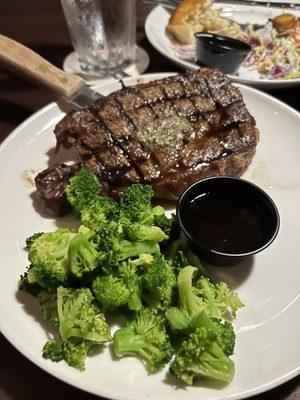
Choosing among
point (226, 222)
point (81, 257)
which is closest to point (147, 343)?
point (81, 257)

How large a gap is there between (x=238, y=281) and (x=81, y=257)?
941mm

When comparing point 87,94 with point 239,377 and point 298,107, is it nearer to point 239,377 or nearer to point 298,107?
point 298,107

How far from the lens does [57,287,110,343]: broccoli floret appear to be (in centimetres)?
203

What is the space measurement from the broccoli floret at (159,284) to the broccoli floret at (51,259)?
16.5 inches

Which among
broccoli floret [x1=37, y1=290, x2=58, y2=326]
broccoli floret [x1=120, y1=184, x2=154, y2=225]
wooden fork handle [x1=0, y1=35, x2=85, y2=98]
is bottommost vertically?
broccoli floret [x1=37, y1=290, x2=58, y2=326]

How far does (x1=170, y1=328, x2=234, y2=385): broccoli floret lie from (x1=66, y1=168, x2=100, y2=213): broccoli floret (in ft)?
3.21

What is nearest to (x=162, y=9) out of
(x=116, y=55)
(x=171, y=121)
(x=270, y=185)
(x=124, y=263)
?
(x=116, y=55)

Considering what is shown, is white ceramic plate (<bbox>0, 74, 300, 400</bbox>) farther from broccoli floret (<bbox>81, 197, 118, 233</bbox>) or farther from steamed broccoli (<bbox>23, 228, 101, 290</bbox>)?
broccoli floret (<bbox>81, 197, 118, 233</bbox>)

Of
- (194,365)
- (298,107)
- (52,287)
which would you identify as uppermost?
(52,287)

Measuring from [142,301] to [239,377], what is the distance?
594 millimetres

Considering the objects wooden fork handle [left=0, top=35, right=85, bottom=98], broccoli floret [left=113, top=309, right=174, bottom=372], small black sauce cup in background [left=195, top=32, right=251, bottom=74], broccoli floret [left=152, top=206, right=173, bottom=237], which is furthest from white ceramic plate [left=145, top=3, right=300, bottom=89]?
broccoli floret [left=113, top=309, right=174, bottom=372]

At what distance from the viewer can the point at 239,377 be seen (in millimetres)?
1999

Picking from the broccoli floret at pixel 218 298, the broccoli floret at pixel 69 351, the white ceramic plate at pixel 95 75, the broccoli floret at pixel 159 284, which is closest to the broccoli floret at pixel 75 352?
the broccoli floret at pixel 69 351

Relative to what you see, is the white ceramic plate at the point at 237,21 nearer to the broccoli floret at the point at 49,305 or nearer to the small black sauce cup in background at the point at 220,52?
the small black sauce cup in background at the point at 220,52
